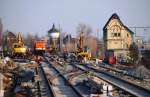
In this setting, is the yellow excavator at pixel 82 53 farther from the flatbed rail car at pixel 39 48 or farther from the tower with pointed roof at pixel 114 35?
the tower with pointed roof at pixel 114 35

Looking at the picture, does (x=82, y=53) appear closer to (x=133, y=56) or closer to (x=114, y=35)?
(x=133, y=56)

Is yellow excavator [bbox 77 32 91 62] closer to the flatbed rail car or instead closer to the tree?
the tree

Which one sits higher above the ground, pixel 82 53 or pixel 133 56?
pixel 82 53

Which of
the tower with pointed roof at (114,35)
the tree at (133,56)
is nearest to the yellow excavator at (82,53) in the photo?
the tree at (133,56)

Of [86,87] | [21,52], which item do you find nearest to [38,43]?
[21,52]

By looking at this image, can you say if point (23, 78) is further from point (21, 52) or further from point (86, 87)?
point (21, 52)

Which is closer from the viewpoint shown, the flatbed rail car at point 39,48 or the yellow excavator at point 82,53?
the yellow excavator at point 82,53

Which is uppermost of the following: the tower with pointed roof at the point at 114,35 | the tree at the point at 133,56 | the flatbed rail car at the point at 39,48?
the tower with pointed roof at the point at 114,35

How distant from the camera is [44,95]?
1873cm

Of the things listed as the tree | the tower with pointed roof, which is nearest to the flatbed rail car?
the tree

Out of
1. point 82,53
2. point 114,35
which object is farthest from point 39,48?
point 114,35

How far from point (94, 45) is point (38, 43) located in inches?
1040

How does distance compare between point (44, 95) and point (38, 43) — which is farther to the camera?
→ point (38, 43)

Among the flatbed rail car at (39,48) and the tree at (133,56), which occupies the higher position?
the flatbed rail car at (39,48)
